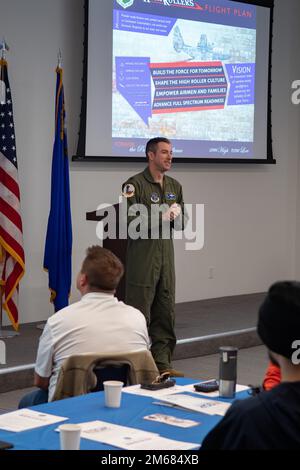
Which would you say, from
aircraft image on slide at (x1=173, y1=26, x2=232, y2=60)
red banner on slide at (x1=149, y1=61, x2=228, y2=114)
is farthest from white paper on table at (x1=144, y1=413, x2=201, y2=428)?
aircraft image on slide at (x1=173, y1=26, x2=232, y2=60)

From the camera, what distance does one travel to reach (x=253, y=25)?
8969mm

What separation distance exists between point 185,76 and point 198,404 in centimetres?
565

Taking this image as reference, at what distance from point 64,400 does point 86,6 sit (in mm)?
5054

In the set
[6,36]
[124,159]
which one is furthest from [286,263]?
[6,36]

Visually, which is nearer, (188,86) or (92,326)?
(92,326)

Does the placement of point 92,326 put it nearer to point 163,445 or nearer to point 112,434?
point 112,434

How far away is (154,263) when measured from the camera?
5.79m

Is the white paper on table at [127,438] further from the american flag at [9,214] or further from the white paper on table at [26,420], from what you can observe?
the american flag at [9,214]

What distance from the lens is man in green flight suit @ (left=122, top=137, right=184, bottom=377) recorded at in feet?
18.8

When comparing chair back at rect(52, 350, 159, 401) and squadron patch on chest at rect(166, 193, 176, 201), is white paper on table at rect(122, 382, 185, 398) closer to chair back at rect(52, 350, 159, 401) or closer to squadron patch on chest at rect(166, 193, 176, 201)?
chair back at rect(52, 350, 159, 401)

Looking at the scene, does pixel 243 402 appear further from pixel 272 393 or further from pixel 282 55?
pixel 282 55

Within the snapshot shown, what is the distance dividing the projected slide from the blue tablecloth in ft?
16.3

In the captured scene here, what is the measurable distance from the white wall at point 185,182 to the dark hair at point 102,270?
3901mm

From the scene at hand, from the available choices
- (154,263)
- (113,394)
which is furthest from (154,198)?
(113,394)
